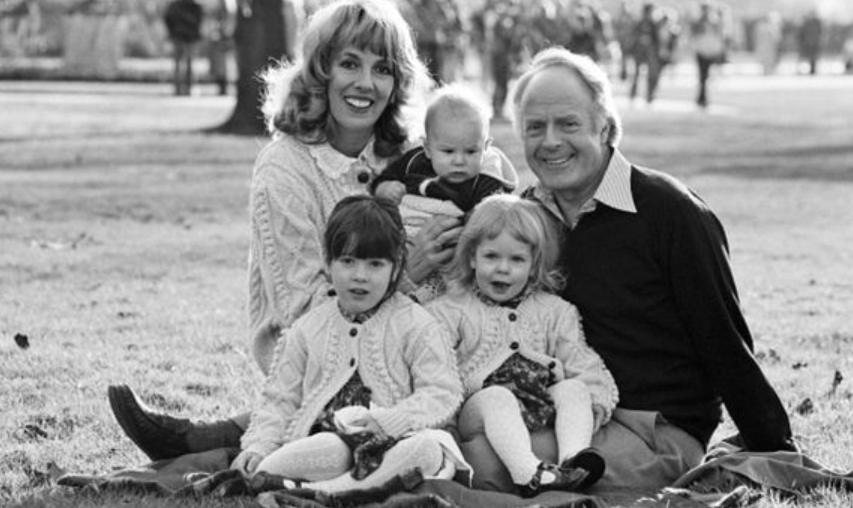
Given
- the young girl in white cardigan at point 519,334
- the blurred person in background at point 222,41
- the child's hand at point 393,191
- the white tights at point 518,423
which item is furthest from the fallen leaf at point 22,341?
the blurred person in background at point 222,41

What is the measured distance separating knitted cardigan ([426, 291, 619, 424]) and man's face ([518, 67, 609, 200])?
41 cm

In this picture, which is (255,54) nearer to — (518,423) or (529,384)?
(529,384)

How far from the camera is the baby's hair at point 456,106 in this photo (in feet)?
19.2

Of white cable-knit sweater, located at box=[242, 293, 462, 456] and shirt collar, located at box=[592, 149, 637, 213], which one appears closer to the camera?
white cable-knit sweater, located at box=[242, 293, 462, 456]

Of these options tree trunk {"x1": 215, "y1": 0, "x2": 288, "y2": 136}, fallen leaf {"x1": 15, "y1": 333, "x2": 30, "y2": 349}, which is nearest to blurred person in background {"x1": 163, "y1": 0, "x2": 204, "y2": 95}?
tree trunk {"x1": 215, "y1": 0, "x2": 288, "y2": 136}

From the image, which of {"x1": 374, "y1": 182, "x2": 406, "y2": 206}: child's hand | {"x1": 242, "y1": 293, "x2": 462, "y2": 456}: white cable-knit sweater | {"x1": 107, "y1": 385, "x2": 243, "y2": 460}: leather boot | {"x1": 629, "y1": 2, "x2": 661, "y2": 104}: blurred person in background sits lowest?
{"x1": 629, "y1": 2, "x2": 661, "y2": 104}: blurred person in background

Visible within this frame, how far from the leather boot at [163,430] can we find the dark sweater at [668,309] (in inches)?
51.4

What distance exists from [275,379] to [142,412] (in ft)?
1.68

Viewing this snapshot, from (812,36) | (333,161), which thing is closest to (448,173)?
(333,161)

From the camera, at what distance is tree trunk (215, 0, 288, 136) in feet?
74.4

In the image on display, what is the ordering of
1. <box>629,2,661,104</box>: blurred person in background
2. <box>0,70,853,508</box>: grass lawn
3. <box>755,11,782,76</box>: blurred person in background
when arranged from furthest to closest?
1. <box>755,11,782,76</box>: blurred person in background
2. <box>629,2,661,104</box>: blurred person in background
3. <box>0,70,853,508</box>: grass lawn

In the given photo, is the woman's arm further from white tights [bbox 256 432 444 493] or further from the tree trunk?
the tree trunk

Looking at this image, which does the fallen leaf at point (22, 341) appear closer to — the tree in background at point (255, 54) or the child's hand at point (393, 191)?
the child's hand at point (393, 191)

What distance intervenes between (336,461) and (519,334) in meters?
0.75
